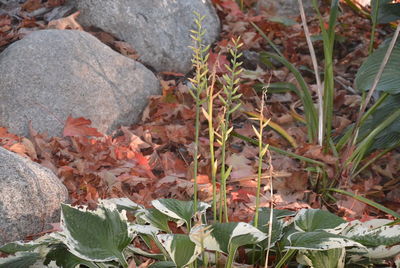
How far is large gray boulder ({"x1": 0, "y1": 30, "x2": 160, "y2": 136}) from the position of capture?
10.2 ft

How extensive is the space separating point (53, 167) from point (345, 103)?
5.58ft

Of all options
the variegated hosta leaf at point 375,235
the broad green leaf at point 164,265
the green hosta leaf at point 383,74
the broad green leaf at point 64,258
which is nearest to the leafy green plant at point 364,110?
the green hosta leaf at point 383,74

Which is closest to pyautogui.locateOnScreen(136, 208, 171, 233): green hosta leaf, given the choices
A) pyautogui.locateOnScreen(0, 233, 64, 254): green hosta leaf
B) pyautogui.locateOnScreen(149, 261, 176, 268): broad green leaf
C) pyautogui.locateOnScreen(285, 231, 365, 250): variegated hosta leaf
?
pyautogui.locateOnScreen(149, 261, 176, 268): broad green leaf

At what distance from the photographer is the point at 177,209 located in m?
1.78

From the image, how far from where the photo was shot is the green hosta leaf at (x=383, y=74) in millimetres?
2553

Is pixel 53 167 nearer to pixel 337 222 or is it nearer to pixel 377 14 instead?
pixel 337 222

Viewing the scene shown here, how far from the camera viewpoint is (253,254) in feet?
5.63

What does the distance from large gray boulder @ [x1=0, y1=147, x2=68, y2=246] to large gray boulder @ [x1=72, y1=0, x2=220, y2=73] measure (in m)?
1.59

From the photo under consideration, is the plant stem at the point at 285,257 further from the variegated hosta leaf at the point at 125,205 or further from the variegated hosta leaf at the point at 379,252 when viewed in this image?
the variegated hosta leaf at the point at 125,205

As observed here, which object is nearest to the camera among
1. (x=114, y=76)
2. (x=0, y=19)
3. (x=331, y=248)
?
(x=331, y=248)

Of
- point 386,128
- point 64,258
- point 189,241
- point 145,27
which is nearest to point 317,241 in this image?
point 189,241

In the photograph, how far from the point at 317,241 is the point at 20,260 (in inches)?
32.7

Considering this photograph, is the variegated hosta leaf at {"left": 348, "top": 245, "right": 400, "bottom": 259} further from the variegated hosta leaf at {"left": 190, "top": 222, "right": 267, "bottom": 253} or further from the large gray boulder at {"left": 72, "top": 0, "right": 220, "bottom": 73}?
the large gray boulder at {"left": 72, "top": 0, "right": 220, "bottom": 73}

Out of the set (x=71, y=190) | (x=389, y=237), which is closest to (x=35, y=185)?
(x=71, y=190)
